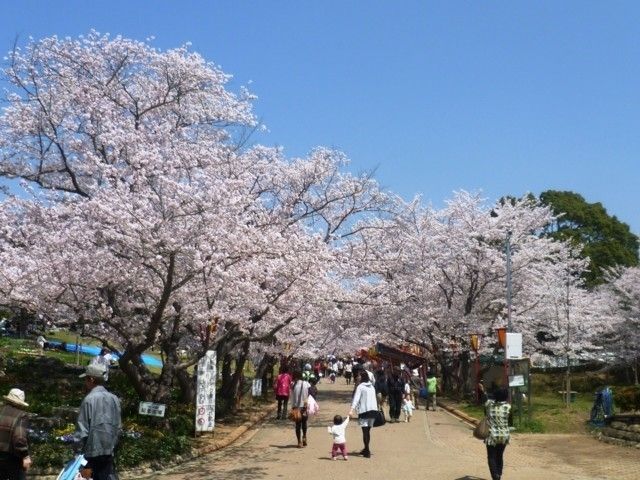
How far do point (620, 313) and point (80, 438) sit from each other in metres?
39.8

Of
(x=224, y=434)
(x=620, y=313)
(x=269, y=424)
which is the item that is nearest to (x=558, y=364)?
(x=620, y=313)

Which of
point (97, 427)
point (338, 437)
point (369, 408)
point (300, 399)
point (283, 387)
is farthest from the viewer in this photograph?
point (283, 387)

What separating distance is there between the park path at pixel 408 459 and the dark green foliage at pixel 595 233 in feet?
127

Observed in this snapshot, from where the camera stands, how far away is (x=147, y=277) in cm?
1423

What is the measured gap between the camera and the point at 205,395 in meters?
14.8

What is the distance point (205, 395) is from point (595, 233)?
47.8 m

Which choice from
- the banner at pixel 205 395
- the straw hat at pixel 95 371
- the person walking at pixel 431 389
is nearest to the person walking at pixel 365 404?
the banner at pixel 205 395

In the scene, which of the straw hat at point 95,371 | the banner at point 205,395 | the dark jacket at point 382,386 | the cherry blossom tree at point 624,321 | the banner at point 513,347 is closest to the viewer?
the straw hat at point 95,371

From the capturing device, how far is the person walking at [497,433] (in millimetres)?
10375

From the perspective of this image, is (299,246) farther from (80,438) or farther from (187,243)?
(80,438)

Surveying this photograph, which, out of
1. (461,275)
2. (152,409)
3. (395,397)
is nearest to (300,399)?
(152,409)

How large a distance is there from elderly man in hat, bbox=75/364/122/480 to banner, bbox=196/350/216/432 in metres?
7.62

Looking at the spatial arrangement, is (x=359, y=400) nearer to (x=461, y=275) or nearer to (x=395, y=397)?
(x=395, y=397)

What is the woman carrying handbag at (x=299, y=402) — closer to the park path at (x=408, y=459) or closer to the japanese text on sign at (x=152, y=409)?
the park path at (x=408, y=459)
